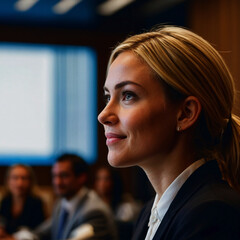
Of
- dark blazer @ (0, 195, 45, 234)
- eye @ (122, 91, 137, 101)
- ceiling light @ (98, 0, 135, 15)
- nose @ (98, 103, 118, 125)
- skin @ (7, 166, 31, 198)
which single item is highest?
ceiling light @ (98, 0, 135, 15)

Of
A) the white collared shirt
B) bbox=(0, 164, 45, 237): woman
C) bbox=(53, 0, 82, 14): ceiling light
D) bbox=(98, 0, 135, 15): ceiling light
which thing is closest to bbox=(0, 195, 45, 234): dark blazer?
bbox=(0, 164, 45, 237): woman

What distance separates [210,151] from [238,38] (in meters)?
4.61

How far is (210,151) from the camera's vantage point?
4.49 feet

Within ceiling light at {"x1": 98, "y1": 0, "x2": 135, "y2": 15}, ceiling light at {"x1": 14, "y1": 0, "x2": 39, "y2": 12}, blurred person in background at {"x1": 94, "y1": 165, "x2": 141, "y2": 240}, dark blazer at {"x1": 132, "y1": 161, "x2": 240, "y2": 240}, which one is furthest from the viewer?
ceiling light at {"x1": 98, "y1": 0, "x2": 135, "y2": 15}

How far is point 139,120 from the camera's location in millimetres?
1304

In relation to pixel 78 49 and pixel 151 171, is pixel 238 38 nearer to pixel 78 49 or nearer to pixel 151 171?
pixel 78 49

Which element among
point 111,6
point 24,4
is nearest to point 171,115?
point 24,4

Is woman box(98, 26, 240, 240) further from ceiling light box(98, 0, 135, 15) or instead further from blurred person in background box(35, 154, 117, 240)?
ceiling light box(98, 0, 135, 15)

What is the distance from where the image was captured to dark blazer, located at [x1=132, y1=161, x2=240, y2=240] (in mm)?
1130

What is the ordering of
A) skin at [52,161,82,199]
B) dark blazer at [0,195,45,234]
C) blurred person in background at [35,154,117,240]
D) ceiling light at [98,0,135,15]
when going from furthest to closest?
Result: ceiling light at [98,0,135,15], dark blazer at [0,195,45,234], skin at [52,161,82,199], blurred person in background at [35,154,117,240]

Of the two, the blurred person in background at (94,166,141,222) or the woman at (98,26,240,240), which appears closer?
the woman at (98,26,240,240)

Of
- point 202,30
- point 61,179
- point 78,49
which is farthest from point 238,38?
point 78,49

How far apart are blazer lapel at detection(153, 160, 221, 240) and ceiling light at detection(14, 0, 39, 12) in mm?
6903

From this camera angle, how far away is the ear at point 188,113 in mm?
1312
